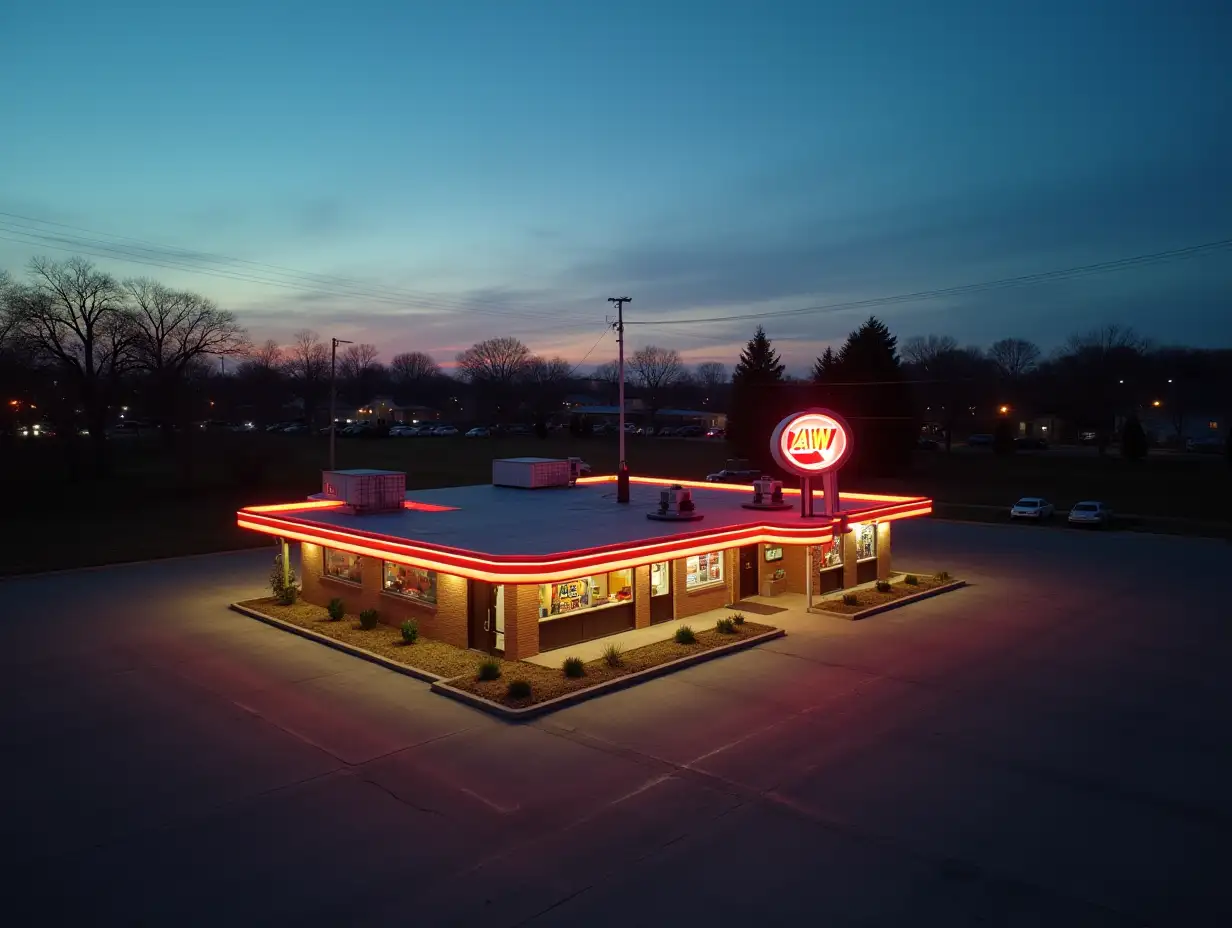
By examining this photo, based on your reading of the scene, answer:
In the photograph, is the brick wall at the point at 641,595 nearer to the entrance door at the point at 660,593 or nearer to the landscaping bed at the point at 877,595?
the entrance door at the point at 660,593

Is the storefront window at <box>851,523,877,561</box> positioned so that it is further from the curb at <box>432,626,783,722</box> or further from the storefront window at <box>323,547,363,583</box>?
the storefront window at <box>323,547,363,583</box>

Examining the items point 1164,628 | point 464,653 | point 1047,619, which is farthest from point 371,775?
point 1164,628

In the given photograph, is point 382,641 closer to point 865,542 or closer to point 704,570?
point 704,570

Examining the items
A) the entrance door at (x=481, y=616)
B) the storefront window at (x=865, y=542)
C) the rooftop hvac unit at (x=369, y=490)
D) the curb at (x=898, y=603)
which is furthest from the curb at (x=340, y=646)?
the storefront window at (x=865, y=542)

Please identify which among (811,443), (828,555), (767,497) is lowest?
(828,555)

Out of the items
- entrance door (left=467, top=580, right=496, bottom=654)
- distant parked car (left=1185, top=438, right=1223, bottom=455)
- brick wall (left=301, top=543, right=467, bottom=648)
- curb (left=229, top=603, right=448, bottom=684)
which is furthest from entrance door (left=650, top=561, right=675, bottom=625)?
distant parked car (left=1185, top=438, right=1223, bottom=455)

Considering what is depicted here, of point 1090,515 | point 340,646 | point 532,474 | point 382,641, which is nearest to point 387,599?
point 382,641
